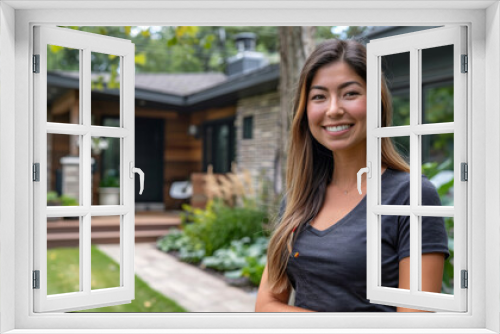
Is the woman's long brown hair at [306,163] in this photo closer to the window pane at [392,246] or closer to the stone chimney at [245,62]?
the window pane at [392,246]

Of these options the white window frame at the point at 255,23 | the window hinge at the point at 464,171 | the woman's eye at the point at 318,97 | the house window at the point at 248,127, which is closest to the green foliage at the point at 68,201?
the house window at the point at 248,127

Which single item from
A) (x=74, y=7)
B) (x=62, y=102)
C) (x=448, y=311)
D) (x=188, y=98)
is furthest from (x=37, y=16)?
(x=62, y=102)

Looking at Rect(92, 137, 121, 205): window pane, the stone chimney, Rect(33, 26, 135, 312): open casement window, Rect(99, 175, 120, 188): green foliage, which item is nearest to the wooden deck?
Rect(92, 137, 121, 205): window pane

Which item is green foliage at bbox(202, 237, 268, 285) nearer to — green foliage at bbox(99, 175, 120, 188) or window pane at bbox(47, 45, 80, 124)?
window pane at bbox(47, 45, 80, 124)

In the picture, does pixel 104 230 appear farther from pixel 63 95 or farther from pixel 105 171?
pixel 63 95

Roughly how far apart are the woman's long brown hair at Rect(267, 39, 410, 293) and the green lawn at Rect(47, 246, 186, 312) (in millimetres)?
2297

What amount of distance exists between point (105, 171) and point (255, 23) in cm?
902

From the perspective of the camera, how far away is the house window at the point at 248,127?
8.26 meters

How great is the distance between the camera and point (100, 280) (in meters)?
5.01

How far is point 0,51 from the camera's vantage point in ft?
5.30

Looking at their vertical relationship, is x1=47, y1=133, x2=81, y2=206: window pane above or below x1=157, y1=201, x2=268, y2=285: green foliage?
above

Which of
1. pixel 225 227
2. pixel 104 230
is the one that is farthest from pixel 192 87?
pixel 225 227

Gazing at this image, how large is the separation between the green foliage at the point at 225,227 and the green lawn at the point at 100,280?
3.56ft

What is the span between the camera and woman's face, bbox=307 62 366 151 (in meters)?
1.88
